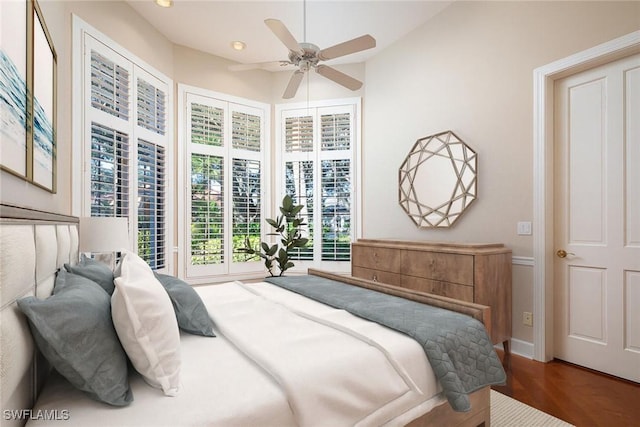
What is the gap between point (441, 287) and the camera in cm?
276

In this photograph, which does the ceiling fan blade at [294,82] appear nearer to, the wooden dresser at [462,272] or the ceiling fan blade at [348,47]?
the ceiling fan blade at [348,47]

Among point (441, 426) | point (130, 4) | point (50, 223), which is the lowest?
point (441, 426)

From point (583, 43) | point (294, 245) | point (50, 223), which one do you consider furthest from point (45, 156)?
point (583, 43)

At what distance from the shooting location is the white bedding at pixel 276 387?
36.4 inches

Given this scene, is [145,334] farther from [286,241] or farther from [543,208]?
[286,241]

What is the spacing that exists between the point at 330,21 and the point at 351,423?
3.81 m

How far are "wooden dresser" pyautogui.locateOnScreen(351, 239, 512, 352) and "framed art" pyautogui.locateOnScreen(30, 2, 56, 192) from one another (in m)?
2.69

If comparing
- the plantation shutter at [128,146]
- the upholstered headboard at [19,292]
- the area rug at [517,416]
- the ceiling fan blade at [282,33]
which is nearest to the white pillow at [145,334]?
the upholstered headboard at [19,292]

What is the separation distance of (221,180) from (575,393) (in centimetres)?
410

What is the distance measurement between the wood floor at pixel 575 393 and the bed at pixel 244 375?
0.85 metres

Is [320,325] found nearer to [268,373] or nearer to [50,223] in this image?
[268,373]

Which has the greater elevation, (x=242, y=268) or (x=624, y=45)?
(x=624, y=45)

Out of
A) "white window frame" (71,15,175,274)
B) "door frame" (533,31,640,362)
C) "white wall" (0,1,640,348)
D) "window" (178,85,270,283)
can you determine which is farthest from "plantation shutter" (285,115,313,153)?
"door frame" (533,31,640,362)

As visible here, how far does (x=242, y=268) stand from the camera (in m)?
4.59
